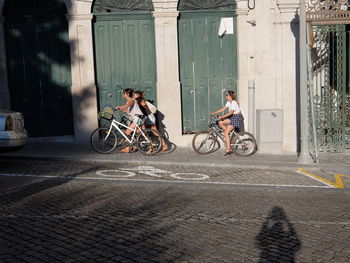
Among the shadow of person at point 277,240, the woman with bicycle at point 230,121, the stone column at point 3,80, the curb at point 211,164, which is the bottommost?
the shadow of person at point 277,240

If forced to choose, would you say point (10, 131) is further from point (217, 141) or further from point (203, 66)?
point (203, 66)

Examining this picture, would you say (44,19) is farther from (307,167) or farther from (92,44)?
(307,167)

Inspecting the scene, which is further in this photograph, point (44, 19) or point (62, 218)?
point (44, 19)

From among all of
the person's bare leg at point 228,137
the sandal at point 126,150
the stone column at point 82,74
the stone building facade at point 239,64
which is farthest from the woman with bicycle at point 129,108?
the person's bare leg at point 228,137

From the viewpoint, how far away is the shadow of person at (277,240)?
6.37 meters

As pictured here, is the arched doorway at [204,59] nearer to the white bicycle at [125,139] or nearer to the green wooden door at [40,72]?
the white bicycle at [125,139]

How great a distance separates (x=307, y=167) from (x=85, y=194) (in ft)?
18.8

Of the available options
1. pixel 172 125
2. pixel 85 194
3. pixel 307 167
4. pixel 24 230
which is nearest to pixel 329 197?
pixel 307 167

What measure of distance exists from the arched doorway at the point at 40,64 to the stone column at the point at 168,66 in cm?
262

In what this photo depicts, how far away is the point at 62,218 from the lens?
26.0 ft

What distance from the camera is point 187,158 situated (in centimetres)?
1419

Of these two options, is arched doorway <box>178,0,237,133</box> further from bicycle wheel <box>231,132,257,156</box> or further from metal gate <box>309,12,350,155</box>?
metal gate <box>309,12,350,155</box>

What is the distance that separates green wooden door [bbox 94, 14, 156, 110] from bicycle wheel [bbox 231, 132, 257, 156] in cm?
304

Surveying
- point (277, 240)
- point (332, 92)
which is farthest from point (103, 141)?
point (277, 240)
